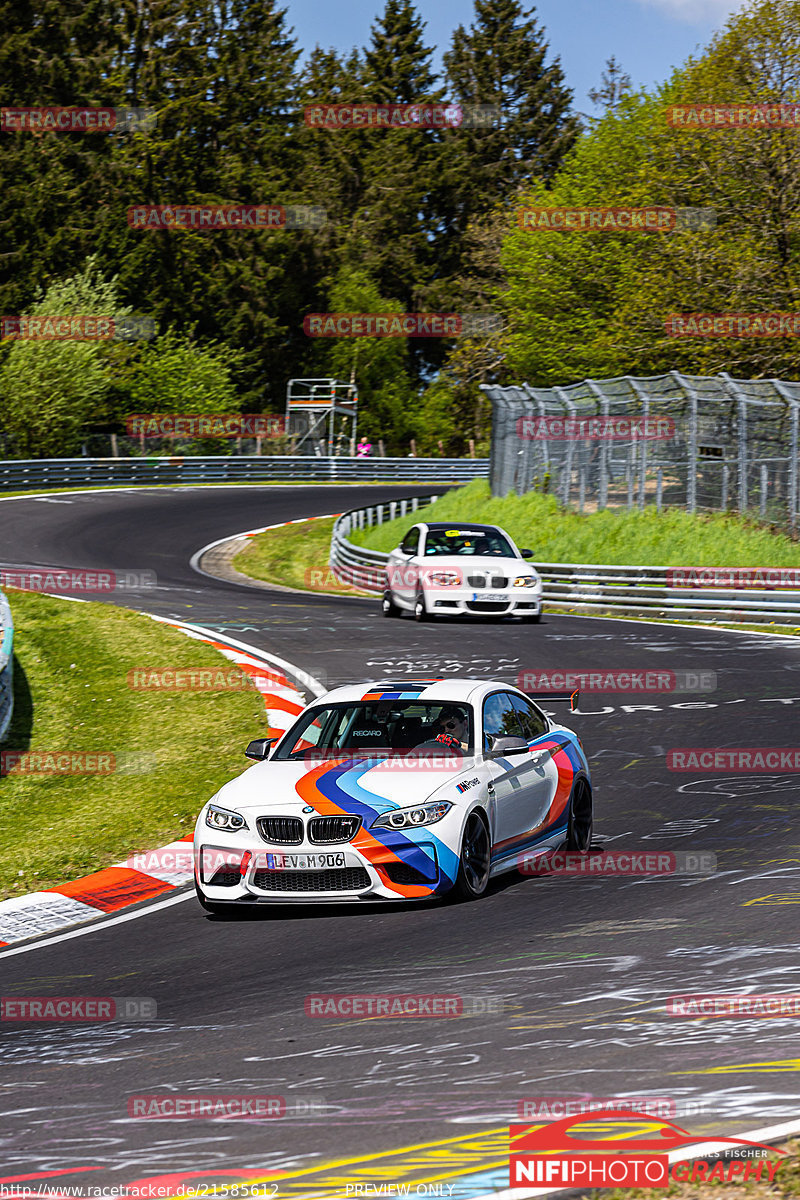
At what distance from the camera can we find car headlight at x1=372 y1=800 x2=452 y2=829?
26.7ft

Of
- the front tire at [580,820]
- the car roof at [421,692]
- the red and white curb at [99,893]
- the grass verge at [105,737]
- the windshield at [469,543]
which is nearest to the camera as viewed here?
the red and white curb at [99,893]

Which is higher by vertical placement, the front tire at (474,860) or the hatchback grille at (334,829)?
the hatchback grille at (334,829)

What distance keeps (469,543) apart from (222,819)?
15866 mm

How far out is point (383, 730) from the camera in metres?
9.37

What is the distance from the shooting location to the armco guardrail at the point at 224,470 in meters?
51.9

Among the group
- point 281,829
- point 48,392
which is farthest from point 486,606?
point 48,392

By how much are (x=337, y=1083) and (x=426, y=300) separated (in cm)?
9538

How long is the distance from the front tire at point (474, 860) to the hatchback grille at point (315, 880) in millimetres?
558

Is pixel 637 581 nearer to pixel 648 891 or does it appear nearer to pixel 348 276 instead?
pixel 648 891

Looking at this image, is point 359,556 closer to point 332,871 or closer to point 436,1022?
point 332,871

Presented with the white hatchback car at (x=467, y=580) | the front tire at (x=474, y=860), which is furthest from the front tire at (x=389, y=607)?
the front tire at (x=474, y=860)

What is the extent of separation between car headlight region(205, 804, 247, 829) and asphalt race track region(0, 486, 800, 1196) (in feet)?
1.77

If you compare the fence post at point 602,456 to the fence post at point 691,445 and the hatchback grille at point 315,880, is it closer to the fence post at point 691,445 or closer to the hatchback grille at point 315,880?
the fence post at point 691,445

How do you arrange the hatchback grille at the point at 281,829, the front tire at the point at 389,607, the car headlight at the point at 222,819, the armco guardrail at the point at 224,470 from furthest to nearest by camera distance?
the armco guardrail at the point at 224,470, the front tire at the point at 389,607, the car headlight at the point at 222,819, the hatchback grille at the point at 281,829
